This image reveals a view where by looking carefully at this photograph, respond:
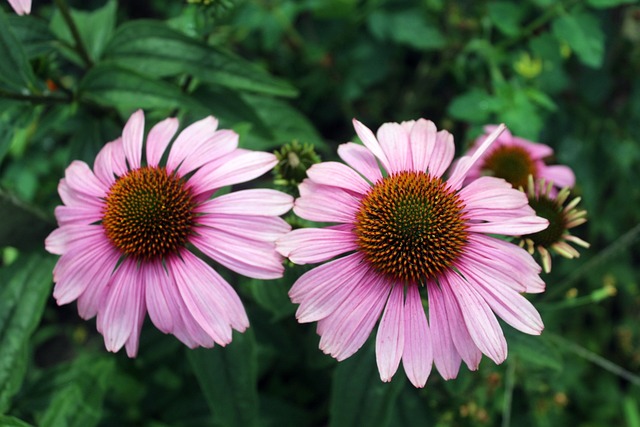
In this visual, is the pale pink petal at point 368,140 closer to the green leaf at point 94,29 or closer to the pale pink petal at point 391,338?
the pale pink petal at point 391,338

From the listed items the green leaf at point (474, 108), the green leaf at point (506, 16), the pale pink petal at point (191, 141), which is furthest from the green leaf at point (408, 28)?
the pale pink petal at point (191, 141)

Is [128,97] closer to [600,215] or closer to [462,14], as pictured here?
[462,14]

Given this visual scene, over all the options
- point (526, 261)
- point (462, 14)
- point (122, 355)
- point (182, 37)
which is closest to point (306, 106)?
point (462, 14)

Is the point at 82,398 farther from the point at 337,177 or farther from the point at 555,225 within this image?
the point at 555,225

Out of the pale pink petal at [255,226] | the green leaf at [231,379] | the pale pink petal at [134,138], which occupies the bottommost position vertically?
the green leaf at [231,379]

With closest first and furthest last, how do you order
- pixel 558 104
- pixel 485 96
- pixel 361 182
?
pixel 361 182, pixel 485 96, pixel 558 104

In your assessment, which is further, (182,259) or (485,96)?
(485,96)

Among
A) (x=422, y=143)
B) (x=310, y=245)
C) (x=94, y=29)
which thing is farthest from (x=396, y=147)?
(x=94, y=29)
